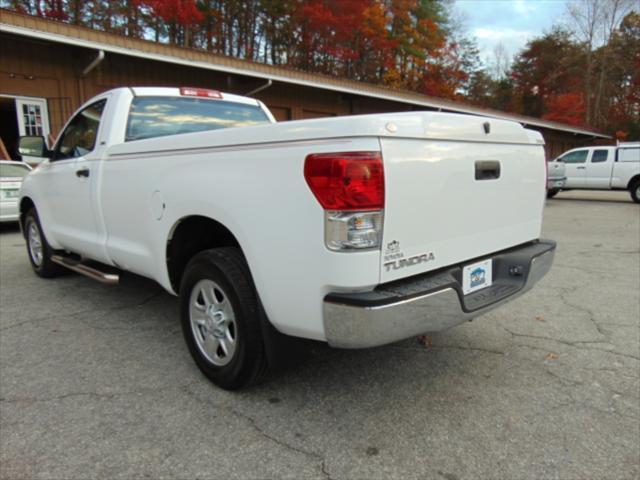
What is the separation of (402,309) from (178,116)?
2979 millimetres

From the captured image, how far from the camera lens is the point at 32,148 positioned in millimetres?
4750

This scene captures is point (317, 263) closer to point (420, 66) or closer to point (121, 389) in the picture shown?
point (121, 389)

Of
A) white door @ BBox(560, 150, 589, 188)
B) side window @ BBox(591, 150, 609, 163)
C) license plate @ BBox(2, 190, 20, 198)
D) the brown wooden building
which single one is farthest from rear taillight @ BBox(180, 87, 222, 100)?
side window @ BBox(591, 150, 609, 163)

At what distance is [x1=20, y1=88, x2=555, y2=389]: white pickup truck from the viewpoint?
2020mm

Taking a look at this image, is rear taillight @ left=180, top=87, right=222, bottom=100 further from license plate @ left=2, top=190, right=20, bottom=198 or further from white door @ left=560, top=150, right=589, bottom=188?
white door @ left=560, top=150, right=589, bottom=188

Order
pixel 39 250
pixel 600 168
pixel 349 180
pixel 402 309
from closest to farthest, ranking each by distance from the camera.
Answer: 1. pixel 349 180
2. pixel 402 309
3. pixel 39 250
4. pixel 600 168

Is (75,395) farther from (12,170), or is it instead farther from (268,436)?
(12,170)

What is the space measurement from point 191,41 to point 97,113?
28531 millimetres

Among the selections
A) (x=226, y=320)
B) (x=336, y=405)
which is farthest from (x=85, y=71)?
(x=336, y=405)

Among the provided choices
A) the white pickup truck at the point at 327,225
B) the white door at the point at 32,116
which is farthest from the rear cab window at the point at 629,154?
the white door at the point at 32,116

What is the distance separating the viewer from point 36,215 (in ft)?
17.2

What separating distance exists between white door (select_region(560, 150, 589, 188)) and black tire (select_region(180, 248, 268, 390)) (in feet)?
55.9

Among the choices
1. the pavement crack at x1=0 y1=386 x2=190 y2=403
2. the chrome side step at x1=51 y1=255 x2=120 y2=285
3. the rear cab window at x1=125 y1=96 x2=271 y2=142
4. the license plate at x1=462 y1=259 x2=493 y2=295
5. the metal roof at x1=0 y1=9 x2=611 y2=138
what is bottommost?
the pavement crack at x1=0 y1=386 x2=190 y2=403

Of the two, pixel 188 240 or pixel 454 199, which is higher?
pixel 454 199
